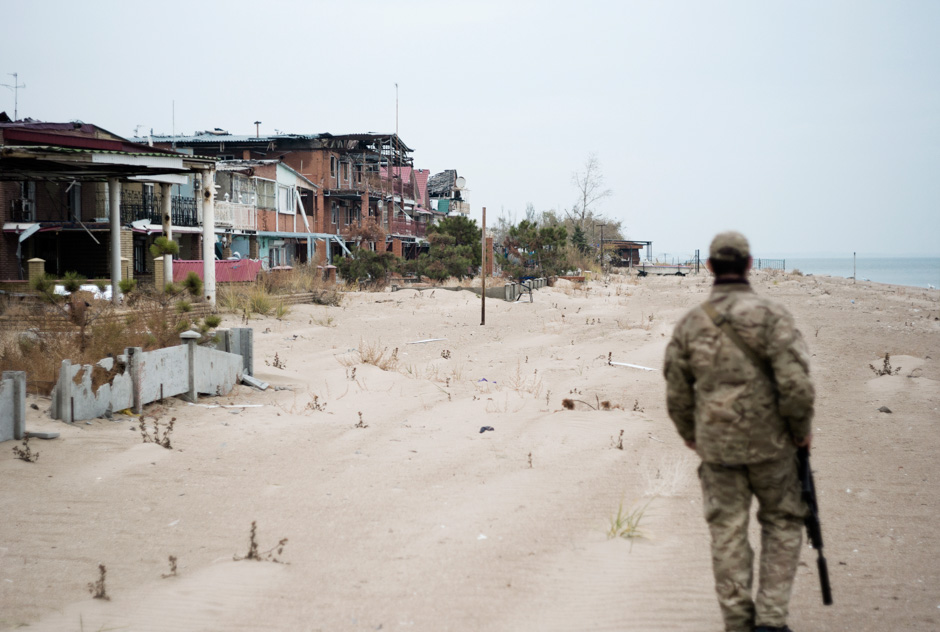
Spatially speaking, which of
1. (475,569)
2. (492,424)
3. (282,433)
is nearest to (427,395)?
(492,424)

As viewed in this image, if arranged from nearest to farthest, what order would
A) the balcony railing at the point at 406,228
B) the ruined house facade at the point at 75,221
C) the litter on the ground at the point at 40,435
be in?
the litter on the ground at the point at 40,435 < the ruined house facade at the point at 75,221 < the balcony railing at the point at 406,228

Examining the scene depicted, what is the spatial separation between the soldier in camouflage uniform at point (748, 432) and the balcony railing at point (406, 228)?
157 feet

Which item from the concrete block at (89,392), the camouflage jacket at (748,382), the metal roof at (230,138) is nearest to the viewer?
the camouflage jacket at (748,382)

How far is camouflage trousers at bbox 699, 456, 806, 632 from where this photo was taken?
382cm

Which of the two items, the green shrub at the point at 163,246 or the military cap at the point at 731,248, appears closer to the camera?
the military cap at the point at 731,248

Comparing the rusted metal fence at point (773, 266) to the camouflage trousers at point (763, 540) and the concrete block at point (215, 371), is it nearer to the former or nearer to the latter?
the concrete block at point (215, 371)

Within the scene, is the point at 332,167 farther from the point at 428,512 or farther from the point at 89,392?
the point at 428,512

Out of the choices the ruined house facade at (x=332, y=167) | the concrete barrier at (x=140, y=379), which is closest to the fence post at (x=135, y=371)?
the concrete barrier at (x=140, y=379)

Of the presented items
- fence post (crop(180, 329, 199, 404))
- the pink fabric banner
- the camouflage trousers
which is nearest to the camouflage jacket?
the camouflage trousers

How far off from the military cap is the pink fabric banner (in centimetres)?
2429

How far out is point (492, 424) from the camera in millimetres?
9430

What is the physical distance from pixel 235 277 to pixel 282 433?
2064 cm

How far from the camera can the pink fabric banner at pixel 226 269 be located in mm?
26827

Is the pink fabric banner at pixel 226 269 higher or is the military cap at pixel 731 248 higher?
the military cap at pixel 731 248
